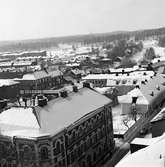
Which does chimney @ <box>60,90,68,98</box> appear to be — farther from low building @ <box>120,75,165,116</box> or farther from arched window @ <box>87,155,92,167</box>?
low building @ <box>120,75,165,116</box>

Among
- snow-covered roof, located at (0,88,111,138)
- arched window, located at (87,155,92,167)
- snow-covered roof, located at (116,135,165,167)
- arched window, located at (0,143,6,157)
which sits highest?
snow-covered roof, located at (0,88,111,138)

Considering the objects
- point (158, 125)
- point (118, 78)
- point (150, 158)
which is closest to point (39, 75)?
point (118, 78)

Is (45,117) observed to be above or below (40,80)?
above

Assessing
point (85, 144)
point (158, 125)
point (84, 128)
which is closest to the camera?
point (84, 128)

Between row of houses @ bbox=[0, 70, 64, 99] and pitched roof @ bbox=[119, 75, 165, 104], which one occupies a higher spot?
pitched roof @ bbox=[119, 75, 165, 104]

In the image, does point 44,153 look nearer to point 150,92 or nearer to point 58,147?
point 58,147

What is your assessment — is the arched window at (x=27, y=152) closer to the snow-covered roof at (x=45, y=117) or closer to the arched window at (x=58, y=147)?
the snow-covered roof at (x=45, y=117)

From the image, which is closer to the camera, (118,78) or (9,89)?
(118,78)

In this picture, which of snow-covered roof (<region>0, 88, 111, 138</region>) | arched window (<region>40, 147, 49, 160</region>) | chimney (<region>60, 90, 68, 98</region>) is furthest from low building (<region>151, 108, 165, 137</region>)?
arched window (<region>40, 147, 49, 160</region>)

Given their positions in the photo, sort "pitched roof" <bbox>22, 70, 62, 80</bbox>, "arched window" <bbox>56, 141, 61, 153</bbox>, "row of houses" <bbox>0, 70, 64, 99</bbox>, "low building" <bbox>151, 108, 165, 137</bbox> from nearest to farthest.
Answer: "arched window" <bbox>56, 141, 61, 153</bbox> → "low building" <bbox>151, 108, 165, 137</bbox> → "row of houses" <bbox>0, 70, 64, 99</bbox> → "pitched roof" <bbox>22, 70, 62, 80</bbox>

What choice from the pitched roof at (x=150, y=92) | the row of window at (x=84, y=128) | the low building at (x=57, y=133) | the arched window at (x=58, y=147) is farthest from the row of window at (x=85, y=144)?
the pitched roof at (x=150, y=92)
